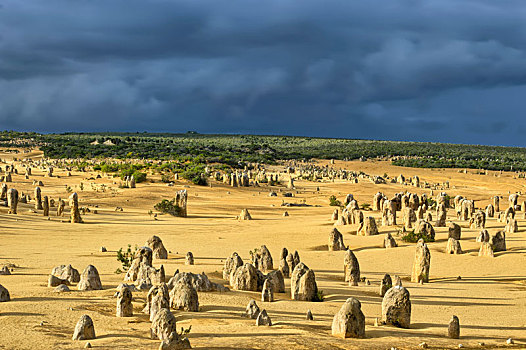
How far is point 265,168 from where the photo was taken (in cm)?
7694

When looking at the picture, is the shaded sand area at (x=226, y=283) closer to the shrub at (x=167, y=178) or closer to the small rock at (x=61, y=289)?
the small rock at (x=61, y=289)

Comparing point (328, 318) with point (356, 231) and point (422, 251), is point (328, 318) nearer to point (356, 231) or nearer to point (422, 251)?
point (422, 251)

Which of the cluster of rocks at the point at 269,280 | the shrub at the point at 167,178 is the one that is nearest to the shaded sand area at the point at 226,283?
the cluster of rocks at the point at 269,280

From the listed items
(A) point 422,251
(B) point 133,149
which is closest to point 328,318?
(A) point 422,251

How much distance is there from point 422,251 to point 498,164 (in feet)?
268

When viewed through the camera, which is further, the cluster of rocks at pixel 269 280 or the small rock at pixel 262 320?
the cluster of rocks at pixel 269 280

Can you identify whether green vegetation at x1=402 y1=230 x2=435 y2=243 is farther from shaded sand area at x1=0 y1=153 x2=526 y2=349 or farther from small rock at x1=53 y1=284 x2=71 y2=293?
small rock at x1=53 y1=284 x2=71 y2=293

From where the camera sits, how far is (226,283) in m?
16.2

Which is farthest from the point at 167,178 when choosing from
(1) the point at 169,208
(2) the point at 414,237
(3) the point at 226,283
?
(3) the point at 226,283

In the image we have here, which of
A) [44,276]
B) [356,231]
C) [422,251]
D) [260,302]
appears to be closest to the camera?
[260,302]

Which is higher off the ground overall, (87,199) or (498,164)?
(498,164)

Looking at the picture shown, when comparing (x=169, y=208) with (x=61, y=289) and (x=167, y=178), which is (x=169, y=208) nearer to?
(x=167, y=178)

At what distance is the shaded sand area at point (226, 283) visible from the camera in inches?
413

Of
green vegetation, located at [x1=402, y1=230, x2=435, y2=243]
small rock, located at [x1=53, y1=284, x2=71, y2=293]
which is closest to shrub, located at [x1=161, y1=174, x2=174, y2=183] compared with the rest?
green vegetation, located at [x1=402, y1=230, x2=435, y2=243]
